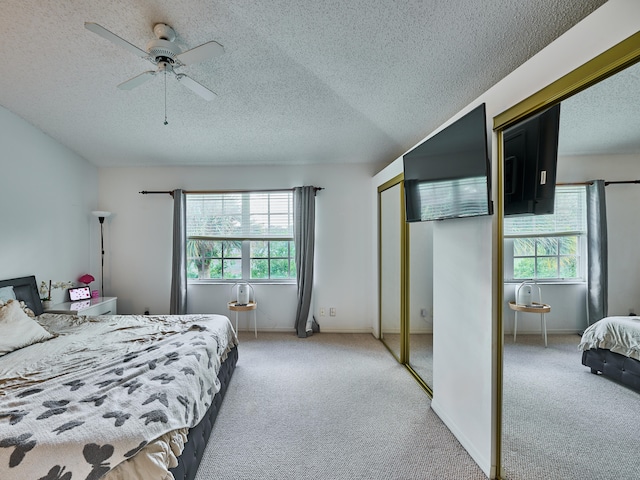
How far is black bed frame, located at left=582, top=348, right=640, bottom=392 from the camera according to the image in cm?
117

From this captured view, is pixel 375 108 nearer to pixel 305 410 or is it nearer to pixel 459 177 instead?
pixel 459 177

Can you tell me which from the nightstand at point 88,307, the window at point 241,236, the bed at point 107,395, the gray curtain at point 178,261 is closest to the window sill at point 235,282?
the window at point 241,236

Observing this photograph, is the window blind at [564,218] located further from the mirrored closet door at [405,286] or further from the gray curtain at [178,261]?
the gray curtain at [178,261]

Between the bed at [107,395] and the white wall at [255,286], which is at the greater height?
the white wall at [255,286]

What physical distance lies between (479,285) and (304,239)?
272 cm

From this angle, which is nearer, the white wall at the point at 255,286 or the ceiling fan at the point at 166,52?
the ceiling fan at the point at 166,52

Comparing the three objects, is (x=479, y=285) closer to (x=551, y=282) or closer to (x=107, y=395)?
(x=551, y=282)

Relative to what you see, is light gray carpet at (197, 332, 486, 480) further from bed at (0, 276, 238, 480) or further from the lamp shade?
the lamp shade

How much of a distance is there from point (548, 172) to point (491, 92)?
25.5 inches

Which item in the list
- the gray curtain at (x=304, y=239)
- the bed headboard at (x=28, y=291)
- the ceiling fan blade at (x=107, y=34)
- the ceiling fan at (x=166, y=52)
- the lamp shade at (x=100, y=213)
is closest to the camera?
the ceiling fan blade at (x=107, y=34)

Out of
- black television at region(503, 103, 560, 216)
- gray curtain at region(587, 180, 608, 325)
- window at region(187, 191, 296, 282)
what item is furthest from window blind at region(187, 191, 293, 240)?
gray curtain at region(587, 180, 608, 325)

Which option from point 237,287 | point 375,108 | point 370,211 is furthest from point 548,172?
point 237,287

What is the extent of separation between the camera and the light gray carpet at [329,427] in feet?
5.77

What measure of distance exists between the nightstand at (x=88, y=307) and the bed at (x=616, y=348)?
175 inches
